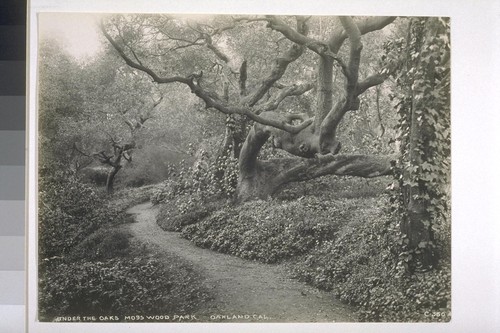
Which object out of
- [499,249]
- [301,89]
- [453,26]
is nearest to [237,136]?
[301,89]

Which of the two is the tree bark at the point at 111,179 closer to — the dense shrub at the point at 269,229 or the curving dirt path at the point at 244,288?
the curving dirt path at the point at 244,288

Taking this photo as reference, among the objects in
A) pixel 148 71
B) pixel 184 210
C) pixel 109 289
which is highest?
pixel 148 71

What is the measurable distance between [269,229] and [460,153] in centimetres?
125

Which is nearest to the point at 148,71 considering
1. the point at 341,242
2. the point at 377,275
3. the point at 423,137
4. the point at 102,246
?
the point at 102,246

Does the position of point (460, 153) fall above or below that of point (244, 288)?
above

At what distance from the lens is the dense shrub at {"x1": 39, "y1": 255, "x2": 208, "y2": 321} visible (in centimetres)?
302

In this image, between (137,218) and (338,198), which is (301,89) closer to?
(338,198)

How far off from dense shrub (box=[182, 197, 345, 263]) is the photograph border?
46cm

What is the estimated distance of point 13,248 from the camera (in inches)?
118

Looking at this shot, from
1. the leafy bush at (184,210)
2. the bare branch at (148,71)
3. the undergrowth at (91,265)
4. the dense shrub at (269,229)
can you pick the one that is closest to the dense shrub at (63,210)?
the undergrowth at (91,265)

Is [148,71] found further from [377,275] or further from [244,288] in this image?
[377,275]

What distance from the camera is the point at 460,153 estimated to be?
307cm

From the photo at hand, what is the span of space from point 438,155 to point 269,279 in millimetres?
1266

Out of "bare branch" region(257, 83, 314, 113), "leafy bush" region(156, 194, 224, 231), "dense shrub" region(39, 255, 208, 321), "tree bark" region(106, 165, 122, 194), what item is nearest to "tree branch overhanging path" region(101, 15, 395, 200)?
"bare branch" region(257, 83, 314, 113)
